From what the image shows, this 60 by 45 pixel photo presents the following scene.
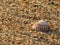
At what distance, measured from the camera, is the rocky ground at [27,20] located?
3.89 meters

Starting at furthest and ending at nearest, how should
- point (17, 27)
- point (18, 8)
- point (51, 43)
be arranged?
1. point (18, 8)
2. point (17, 27)
3. point (51, 43)

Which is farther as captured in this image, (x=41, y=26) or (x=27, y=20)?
(x=27, y=20)

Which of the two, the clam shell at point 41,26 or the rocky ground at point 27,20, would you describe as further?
the clam shell at point 41,26

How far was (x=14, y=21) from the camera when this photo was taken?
4367mm

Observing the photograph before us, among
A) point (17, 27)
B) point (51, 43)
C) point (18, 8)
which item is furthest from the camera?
point (18, 8)

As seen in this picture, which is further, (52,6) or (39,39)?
(52,6)

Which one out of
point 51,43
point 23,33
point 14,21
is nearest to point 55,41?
point 51,43

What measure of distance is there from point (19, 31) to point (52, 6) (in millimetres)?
1122

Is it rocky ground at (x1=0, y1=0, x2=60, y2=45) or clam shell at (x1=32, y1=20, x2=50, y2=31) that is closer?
rocky ground at (x1=0, y1=0, x2=60, y2=45)

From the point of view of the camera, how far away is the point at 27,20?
4.44m

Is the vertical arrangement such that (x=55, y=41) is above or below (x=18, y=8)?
below

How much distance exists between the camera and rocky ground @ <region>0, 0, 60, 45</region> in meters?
3.89

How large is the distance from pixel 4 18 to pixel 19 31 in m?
0.48

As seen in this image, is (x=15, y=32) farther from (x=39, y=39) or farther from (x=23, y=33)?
(x=39, y=39)
